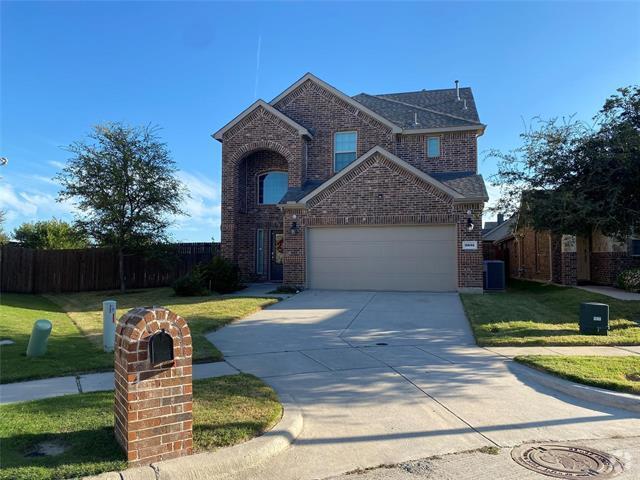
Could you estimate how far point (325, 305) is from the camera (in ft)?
47.5

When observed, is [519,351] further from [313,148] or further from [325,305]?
[313,148]

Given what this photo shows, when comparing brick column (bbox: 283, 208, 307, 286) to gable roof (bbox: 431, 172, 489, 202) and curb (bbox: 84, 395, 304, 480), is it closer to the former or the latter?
gable roof (bbox: 431, 172, 489, 202)

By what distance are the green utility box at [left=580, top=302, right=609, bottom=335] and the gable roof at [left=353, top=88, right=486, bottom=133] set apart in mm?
11953

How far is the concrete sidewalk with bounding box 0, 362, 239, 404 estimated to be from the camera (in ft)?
19.4

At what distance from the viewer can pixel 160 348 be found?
13.8ft

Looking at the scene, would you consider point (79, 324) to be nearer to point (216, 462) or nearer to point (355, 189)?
point (216, 462)

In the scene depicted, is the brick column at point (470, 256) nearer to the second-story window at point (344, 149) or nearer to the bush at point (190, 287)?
the second-story window at point (344, 149)

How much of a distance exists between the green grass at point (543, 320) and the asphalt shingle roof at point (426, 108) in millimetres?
8458

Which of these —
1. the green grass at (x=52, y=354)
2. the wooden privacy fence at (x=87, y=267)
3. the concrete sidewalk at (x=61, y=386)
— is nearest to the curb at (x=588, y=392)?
the concrete sidewalk at (x=61, y=386)

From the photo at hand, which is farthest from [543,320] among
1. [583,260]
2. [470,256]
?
[583,260]

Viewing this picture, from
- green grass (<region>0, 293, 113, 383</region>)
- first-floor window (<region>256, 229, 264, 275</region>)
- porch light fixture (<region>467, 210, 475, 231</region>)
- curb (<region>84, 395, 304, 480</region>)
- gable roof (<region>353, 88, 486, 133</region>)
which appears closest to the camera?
curb (<region>84, 395, 304, 480</region>)

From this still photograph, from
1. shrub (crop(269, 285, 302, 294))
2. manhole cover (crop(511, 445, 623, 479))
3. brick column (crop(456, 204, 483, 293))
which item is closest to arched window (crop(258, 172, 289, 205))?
shrub (crop(269, 285, 302, 294))

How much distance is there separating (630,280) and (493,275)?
474 centimetres

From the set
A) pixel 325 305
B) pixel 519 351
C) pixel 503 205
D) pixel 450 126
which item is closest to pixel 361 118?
pixel 450 126
